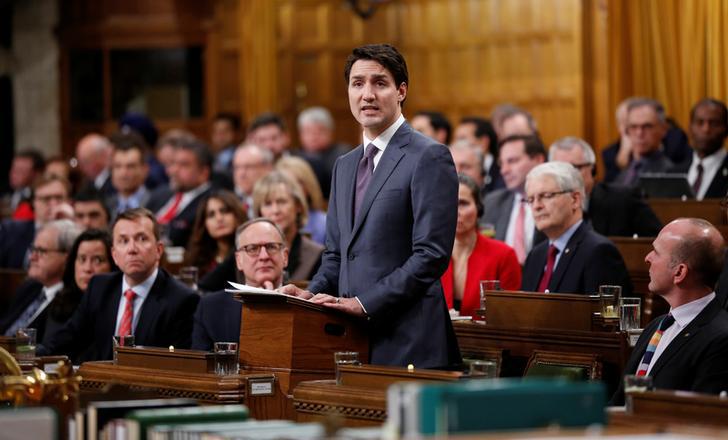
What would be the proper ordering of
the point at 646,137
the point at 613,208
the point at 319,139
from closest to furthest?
the point at 613,208
the point at 646,137
the point at 319,139

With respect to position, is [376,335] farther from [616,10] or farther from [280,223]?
[616,10]

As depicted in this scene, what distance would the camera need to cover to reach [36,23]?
526 inches

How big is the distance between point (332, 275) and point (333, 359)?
29cm

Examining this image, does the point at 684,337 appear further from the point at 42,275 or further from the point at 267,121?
the point at 267,121

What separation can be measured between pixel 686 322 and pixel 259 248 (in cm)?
187

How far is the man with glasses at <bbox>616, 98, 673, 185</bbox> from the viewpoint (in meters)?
7.99

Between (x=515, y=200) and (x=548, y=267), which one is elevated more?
(x=515, y=200)

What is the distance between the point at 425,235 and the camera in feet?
13.6

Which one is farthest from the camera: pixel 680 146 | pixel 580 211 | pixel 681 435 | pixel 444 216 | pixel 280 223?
pixel 680 146

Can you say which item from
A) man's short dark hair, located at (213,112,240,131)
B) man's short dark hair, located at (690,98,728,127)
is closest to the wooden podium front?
man's short dark hair, located at (690,98,728,127)

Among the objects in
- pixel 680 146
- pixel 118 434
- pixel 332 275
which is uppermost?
pixel 680 146

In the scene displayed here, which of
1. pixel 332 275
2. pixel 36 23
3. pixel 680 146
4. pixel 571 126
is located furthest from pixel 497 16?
pixel 332 275

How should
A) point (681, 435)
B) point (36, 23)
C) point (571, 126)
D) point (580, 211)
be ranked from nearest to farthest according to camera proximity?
point (681, 435) → point (580, 211) → point (571, 126) → point (36, 23)

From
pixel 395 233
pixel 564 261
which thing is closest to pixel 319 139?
pixel 564 261
